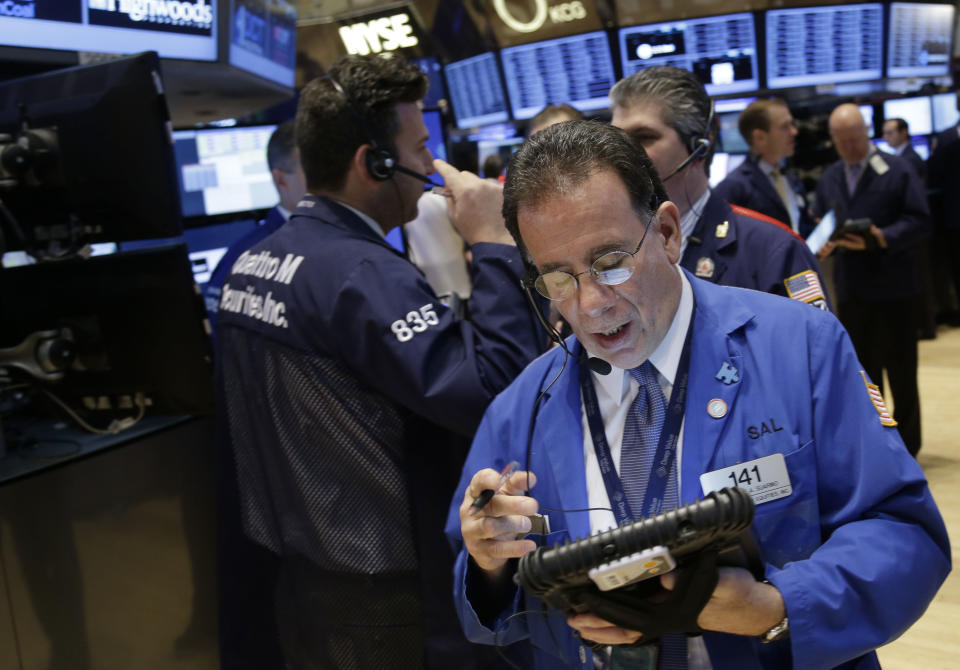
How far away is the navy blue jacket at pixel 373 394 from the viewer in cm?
185

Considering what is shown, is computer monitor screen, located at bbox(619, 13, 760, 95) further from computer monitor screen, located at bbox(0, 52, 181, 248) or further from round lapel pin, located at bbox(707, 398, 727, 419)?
round lapel pin, located at bbox(707, 398, 727, 419)

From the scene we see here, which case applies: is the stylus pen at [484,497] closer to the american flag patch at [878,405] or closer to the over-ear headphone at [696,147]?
the american flag patch at [878,405]

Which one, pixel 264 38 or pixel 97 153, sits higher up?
pixel 264 38

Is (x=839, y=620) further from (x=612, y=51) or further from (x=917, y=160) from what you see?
(x=917, y=160)

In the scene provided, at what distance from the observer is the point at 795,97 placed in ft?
22.6

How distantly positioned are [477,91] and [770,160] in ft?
8.98

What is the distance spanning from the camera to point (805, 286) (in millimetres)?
2021

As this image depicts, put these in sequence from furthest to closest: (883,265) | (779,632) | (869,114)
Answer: (869,114) → (883,265) → (779,632)

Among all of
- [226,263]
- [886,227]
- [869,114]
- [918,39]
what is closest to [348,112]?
[226,263]

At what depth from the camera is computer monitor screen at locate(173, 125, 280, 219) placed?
4082 millimetres

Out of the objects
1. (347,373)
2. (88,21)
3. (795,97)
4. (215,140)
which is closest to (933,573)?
(347,373)

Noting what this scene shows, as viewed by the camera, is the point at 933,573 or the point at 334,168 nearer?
the point at 933,573

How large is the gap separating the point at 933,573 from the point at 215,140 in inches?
148

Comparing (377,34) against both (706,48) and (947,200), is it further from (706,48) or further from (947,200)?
(947,200)
